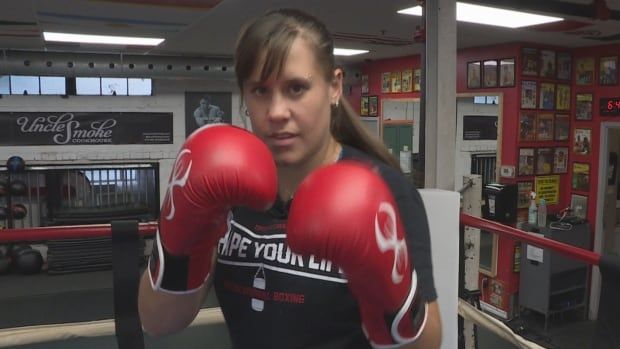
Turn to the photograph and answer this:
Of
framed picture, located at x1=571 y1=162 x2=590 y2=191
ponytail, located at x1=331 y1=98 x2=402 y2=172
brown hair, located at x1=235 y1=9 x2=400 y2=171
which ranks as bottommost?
framed picture, located at x1=571 y1=162 x2=590 y2=191

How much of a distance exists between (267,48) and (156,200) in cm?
628

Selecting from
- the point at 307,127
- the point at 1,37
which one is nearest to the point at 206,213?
the point at 307,127

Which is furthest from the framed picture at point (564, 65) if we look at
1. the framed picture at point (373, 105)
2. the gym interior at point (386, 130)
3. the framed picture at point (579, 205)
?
the framed picture at point (373, 105)

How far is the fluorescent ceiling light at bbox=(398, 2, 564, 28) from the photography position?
2924 mm

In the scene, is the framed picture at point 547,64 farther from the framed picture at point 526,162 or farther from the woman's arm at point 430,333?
the woman's arm at point 430,333

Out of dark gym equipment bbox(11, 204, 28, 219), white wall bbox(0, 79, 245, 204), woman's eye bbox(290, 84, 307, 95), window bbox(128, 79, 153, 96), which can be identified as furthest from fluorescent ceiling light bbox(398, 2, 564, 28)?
dark gym equipment bbox(11, 204, 28, 219)

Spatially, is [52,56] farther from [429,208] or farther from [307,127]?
[307,127]

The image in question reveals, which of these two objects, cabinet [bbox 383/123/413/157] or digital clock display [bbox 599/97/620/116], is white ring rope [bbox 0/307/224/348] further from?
cabinet [bbox 383/123/413/157]

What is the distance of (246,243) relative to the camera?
87cm

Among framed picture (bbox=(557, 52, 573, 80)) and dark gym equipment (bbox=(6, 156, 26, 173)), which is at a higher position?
framed picture (bbox=(557, 52, 573, 80))

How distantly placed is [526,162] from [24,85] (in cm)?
544

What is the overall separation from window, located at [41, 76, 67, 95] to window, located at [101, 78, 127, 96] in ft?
1.41

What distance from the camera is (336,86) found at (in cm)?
91

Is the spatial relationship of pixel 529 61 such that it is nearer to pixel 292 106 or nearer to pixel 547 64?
pixel 547 64
